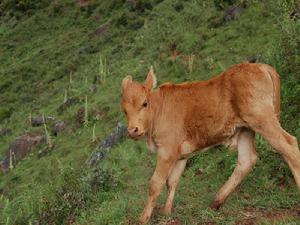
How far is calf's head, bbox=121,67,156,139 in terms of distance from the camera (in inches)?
288

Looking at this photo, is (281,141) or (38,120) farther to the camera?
(38,120)

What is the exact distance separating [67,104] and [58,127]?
2.22 metres

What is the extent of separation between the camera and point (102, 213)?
9289 mm

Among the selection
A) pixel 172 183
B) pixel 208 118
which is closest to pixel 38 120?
pixel 172 183

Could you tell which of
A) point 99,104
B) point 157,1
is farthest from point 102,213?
point 157,1

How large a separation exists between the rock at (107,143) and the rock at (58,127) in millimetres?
5553

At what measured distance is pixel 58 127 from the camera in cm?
2297

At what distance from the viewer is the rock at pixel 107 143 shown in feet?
53.1

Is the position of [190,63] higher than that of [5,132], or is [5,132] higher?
[190,63]

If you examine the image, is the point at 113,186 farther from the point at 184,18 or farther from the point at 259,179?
the point at 184,18

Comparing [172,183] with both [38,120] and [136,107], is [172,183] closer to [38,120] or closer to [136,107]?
[136,107]

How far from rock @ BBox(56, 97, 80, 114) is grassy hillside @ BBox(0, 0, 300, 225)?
1.32 ft

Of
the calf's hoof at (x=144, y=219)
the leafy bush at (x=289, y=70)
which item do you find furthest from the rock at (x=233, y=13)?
the calf's hoof at (x=144, y=219)

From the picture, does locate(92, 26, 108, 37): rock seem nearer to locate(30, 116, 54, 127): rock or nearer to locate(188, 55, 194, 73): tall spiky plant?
locate(30, 116, 54, 127): rock
